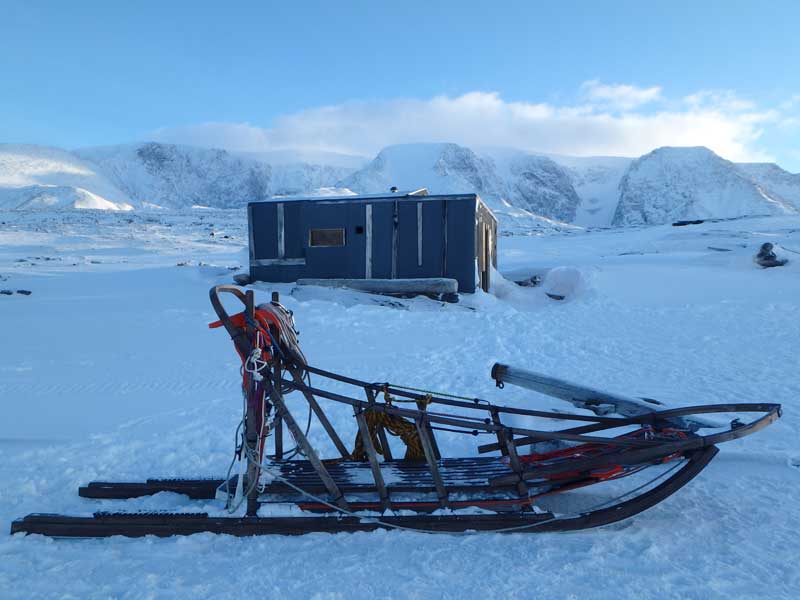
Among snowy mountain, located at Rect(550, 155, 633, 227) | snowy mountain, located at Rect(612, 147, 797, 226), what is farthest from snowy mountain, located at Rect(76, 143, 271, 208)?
snowy mountain, located at Rect(612, 147, 797, 226)

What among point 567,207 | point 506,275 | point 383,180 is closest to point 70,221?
point 506,275

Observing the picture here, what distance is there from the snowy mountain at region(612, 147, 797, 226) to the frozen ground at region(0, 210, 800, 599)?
124970 millimetres

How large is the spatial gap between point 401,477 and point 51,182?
145646mm

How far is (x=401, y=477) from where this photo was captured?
4184mm

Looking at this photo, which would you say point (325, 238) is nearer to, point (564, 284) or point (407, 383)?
point (564, 284)

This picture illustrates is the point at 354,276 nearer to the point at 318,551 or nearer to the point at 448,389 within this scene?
the point at 448,389

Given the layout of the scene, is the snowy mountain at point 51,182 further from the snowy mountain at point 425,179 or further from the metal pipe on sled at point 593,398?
the metal pipe on sled at point 593,398

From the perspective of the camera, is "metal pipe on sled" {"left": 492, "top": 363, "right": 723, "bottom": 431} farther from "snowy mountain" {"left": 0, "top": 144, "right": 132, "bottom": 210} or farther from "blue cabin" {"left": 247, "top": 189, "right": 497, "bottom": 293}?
"snowy mountain" {"left": 0, "top": 144, "right": 132, "bottom": 210}

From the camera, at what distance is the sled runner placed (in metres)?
3.68

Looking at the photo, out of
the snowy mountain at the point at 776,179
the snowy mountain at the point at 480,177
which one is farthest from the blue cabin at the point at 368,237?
the snowy mountain at the point at 776,179

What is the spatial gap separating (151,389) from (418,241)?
949cm

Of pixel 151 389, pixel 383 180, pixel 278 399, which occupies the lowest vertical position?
pixel 151 389

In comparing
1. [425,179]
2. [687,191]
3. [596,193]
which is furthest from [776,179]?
[425,179]

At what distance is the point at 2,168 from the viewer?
126 metres
